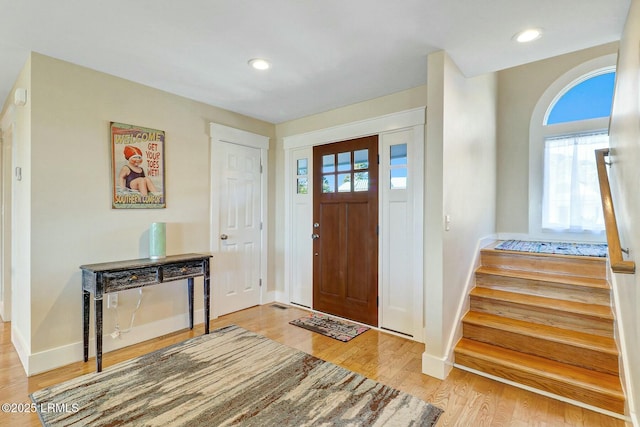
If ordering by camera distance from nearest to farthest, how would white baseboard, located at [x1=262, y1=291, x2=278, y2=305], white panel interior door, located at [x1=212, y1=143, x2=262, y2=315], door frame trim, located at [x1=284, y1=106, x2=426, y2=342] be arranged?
1. door frame trim, located at [x1=284, y1=106, x2=426, y2=342]
2. white panel interior door, located at [x1=212, y1=143, x2=262, y2=315]
3. white baseboard, located at [x1=262, y1=291, x2=278, y2=305]

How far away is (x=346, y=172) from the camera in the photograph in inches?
141

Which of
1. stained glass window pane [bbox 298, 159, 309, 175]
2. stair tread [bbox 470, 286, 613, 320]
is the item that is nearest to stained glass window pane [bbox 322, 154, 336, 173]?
stained glass window pane [bbox 298, 159, 309, 175]

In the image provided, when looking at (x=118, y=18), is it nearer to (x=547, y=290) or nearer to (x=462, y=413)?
(x=462, y=413)

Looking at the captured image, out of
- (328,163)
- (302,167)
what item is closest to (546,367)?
(328,163)

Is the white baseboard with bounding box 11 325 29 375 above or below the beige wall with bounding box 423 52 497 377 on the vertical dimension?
below

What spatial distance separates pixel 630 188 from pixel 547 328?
4.49 ft

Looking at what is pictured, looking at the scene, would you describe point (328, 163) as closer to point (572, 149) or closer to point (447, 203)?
point (447, 203)

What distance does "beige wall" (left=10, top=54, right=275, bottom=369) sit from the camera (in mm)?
2389

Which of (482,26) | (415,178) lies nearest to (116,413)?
(415,178)

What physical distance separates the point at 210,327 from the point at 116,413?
1429 millimetres

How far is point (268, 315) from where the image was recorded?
373 centimetres

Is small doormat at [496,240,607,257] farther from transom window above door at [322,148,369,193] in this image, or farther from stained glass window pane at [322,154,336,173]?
stained glass window pane at [322,154,336,173]

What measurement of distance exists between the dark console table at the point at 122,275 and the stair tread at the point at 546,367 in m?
2.50

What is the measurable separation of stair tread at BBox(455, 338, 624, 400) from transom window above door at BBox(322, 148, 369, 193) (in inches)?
71.5
